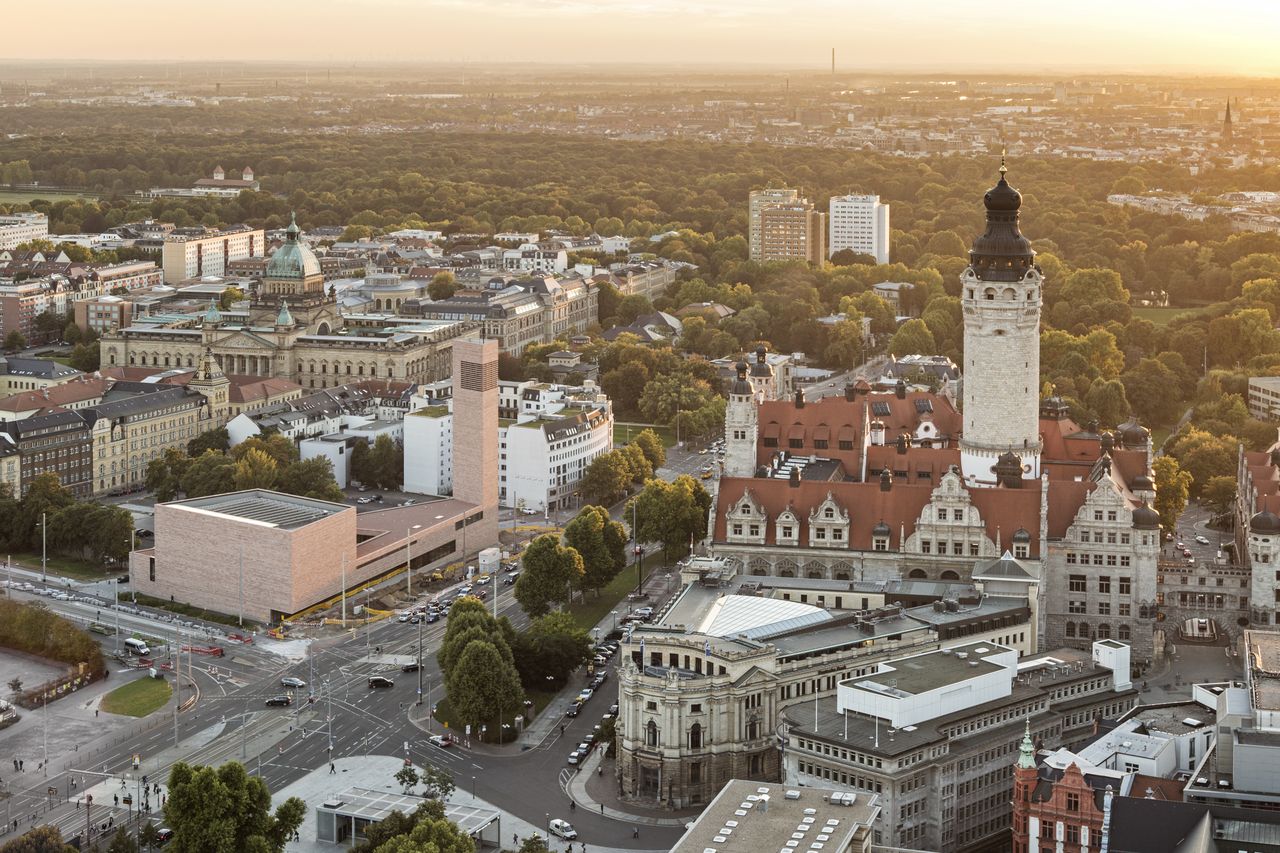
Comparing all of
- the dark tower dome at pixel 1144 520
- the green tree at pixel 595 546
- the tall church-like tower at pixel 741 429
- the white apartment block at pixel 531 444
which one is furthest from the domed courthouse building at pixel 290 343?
the dark tower dome at pixel 1144 520

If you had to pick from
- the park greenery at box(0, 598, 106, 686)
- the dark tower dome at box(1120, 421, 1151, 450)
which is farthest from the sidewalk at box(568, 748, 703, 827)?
the dark tower dome at box(1120, 421, 1151, 450)

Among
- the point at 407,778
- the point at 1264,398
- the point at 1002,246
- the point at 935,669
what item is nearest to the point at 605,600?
the point at 1002,246

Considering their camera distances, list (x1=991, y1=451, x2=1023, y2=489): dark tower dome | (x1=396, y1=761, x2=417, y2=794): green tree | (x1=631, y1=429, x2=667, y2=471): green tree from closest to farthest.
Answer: (x1=396, y1=761, x2=417, y2=794): green tree
(x1=991, y1=451, x2=1023, y2=489): dark tower dome
(x1=631, y1=429, x2=667, y2=471): green tree

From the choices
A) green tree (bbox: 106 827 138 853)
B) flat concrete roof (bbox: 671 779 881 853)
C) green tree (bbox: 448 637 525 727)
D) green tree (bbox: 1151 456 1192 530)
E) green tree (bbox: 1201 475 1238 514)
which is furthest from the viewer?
green tree (bbox: 1201 475 1238 514)

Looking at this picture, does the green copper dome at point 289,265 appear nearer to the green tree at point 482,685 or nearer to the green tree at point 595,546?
the green tree at point 595,546

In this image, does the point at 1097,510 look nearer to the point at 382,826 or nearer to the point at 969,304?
the point at 969,304

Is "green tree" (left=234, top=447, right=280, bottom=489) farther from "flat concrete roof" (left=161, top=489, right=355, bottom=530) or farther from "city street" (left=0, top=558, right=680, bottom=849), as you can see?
"city street" (left=0, top=558, right=680, bottom=849)

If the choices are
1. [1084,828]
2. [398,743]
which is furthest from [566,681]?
[1084,828]
